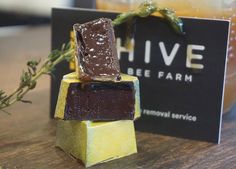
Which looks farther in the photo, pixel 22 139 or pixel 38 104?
pixel 38 104

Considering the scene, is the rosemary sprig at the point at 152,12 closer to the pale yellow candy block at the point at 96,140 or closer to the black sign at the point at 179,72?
the black sign at the point at 179,72

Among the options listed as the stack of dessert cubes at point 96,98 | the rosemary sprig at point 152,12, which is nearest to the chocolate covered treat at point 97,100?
the stack of dessert cubes at point 96,98

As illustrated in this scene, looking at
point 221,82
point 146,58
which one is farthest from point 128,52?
point 221,82

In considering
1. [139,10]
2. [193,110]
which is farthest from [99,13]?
[193,110]

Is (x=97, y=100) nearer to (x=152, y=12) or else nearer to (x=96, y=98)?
(x=96, y=98)

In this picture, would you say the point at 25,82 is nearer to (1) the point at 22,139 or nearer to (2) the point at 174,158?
(1) the point at 22,139

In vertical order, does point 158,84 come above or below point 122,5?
below

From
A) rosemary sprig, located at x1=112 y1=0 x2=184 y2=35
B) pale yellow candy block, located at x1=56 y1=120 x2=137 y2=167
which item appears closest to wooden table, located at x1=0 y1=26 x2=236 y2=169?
pale yellow candy block, located at x1=56 y1=120 x2=137 y2=167

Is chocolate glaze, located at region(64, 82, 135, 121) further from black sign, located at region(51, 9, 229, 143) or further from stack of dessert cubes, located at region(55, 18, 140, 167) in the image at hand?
black sign, located at region(51, 9, 229, 143)

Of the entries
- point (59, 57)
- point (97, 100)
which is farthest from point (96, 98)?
point (59, 57)
